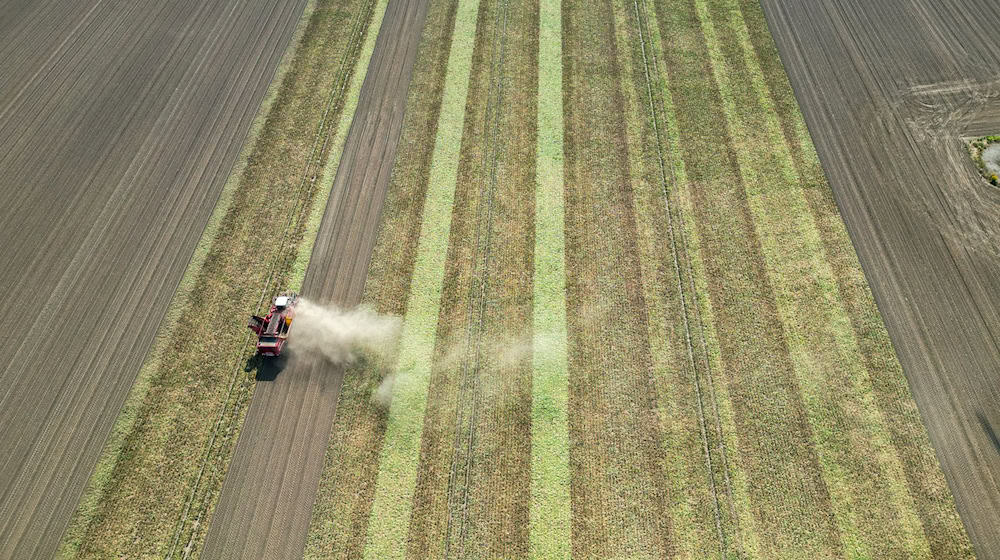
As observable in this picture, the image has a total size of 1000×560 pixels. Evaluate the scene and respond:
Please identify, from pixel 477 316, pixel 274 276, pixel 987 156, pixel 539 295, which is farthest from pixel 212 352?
pixel 987 156

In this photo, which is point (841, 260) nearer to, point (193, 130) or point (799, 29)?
point (799, 29)

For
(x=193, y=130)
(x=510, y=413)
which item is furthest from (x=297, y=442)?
(x=193, y=130)

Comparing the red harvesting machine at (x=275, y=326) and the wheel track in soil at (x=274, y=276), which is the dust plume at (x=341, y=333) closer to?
the red harvesting machine at (x=275, y=326)

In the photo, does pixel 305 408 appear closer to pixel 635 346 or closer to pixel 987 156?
pixel 635 346

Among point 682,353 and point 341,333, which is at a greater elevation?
point 341,333

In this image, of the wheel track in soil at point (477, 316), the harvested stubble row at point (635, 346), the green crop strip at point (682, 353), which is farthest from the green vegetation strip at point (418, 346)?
the green crop strip at point (682, 353)
